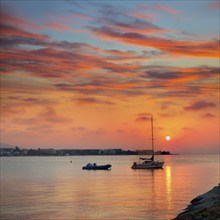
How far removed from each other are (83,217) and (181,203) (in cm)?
1763

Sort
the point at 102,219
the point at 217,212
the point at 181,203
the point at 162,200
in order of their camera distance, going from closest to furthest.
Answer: the point at 217,212
the point at 102,219
the point at 181,203
the point at 162,200

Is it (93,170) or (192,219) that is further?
(93,170)

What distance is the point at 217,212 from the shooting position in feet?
115

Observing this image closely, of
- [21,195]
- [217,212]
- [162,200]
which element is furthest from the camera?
[21,195]

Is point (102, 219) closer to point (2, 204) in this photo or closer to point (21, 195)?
point (2, 204)

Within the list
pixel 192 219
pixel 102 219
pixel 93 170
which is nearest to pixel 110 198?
pixel 102 219

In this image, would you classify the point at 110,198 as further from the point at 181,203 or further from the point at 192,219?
the point at 192,219

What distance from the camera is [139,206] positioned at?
5769cm

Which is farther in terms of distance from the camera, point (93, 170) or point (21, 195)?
point (93, 170)

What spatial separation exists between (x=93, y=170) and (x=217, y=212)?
144 m

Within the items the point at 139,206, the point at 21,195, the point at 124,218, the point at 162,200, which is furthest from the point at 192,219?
the point at 21,195

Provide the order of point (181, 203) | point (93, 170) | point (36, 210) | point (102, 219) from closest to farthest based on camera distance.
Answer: point (102, 219), point (36, 210), point (181, 203), point (93, 170)

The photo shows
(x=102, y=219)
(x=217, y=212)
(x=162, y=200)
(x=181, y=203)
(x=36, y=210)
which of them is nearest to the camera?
(x=217, y=212)

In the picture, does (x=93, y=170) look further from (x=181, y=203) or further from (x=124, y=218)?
(x=124, y=218)
